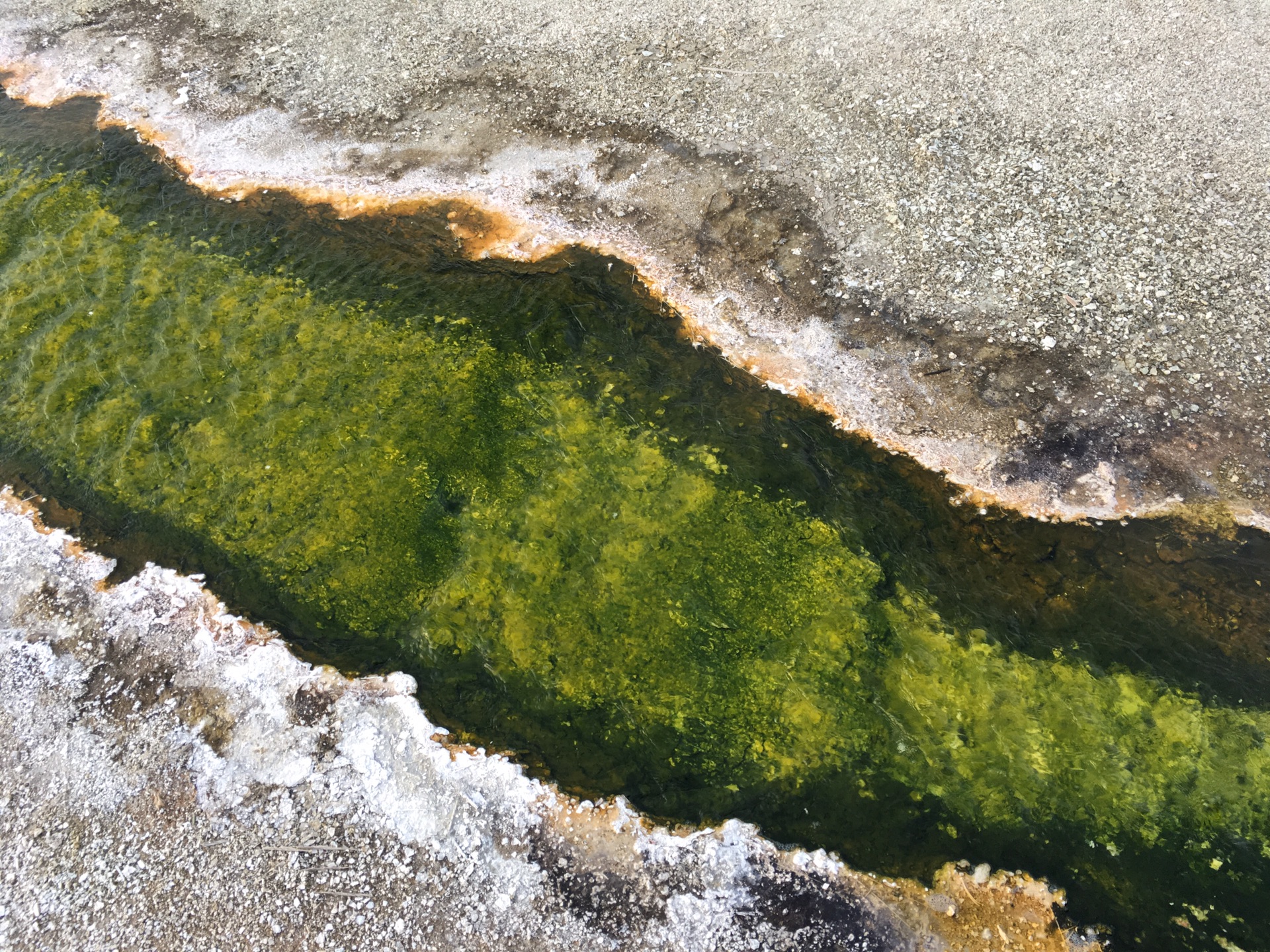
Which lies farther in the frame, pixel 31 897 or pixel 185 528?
pixel 185 528

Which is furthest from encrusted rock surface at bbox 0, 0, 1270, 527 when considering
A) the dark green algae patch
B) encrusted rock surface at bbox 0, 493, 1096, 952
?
encrusted rock surface at bbox 0, 493, 1096, 952

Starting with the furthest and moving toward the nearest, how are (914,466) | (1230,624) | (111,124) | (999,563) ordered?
(111,124), (914,466), (999,563), (1230,624)

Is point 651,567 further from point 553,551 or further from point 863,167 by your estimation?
point 863,167

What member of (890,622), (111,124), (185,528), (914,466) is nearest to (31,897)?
(185,528)

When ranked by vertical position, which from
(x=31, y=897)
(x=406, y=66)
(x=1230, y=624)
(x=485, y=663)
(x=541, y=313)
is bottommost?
(x=31, y=897)

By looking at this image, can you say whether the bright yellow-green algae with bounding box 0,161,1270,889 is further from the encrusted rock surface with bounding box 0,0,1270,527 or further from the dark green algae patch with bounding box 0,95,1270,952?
the encrusted rock surface with bounding box 0,0,1270,527

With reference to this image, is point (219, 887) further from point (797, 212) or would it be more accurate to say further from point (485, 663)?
point (797, 212)

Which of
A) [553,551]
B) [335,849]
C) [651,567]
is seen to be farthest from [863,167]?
[335,849]

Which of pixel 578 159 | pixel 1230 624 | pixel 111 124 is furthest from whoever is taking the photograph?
pixel 111 124
